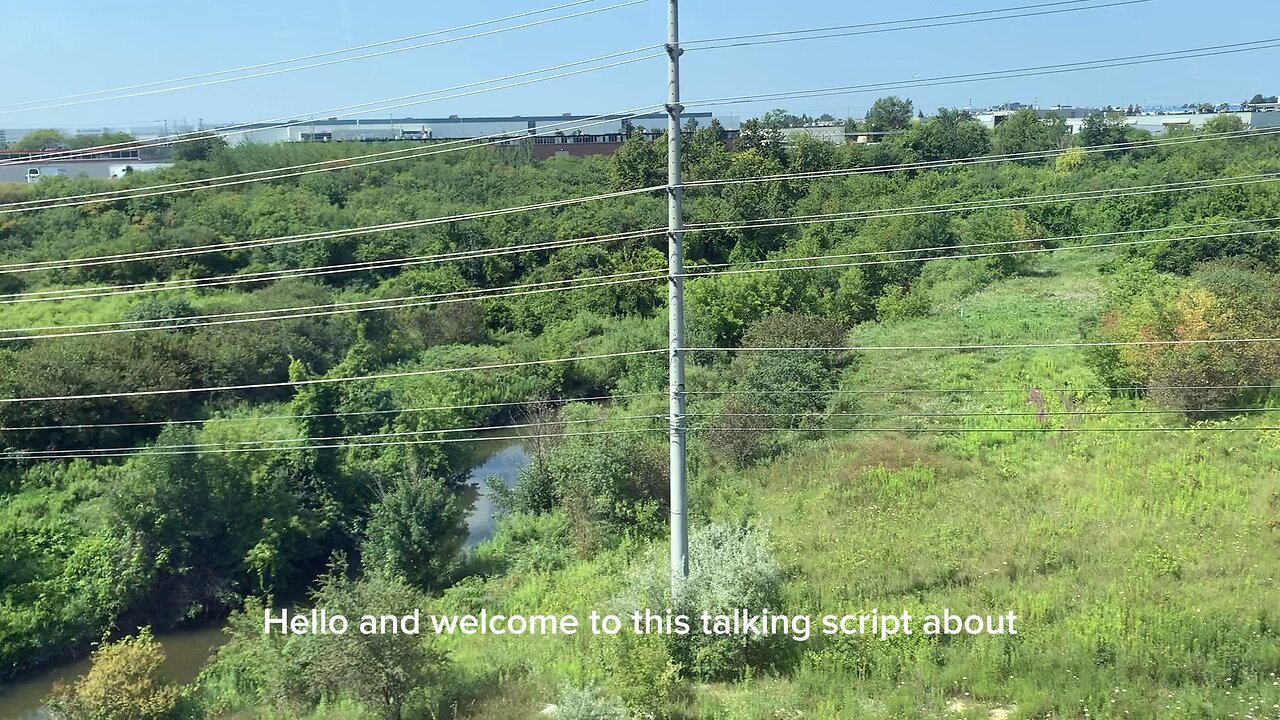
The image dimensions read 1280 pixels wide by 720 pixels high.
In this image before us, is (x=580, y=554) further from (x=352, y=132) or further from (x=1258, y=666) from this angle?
(x=352, y=132)

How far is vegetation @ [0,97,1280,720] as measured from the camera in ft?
24.5

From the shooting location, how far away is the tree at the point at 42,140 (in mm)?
38031

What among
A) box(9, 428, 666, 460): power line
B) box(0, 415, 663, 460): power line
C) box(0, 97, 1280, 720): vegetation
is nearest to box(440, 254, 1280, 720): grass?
box(0, 97, 1280, 720): vegetation

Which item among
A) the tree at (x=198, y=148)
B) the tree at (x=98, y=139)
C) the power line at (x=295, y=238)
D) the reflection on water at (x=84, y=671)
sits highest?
the tree at (x=98, y=139)

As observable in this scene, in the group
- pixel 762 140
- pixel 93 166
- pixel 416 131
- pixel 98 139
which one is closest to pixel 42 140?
pixel 98 139

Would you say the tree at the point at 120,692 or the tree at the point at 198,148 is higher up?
the tree at the point at 198,148

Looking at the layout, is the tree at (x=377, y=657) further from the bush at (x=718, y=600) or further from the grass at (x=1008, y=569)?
the bush at (x=718, y=600)

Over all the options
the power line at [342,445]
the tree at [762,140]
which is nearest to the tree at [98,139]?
the tree at [762,140]

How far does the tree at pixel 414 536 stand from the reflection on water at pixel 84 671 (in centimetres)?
231

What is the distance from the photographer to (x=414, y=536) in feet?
38.8

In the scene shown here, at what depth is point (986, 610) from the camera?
7.94 meters

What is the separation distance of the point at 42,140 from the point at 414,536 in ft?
119

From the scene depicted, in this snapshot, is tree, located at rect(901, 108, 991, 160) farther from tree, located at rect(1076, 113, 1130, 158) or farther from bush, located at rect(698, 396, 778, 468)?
bush, located at rect(698, 396, 778, 468)

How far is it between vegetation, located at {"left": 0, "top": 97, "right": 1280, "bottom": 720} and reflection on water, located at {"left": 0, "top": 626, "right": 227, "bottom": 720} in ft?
0.91
